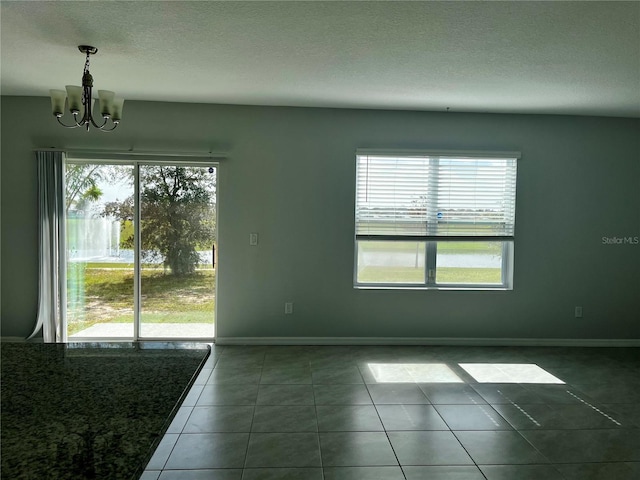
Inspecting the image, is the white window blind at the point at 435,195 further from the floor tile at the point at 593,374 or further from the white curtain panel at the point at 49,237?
the white curtain panel at the point at 49,237

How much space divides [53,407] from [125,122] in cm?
422

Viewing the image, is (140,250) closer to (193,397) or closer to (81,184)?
(81,184)

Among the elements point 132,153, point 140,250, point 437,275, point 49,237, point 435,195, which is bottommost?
point 437,275

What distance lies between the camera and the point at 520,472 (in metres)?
2.50

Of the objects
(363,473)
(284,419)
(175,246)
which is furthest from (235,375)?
(363,473)

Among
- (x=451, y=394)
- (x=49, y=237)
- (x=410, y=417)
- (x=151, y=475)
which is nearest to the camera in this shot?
(x=151, y=475)

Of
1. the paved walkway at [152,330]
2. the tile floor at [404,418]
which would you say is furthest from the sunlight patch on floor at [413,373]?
the paved walkway at [152,330]

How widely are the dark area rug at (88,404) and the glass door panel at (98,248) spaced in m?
3.51

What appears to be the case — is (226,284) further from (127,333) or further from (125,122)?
(125,122)

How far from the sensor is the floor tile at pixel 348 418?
2994mm

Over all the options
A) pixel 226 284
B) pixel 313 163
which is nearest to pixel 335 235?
pixel 313 163

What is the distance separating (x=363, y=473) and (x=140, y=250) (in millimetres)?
3372

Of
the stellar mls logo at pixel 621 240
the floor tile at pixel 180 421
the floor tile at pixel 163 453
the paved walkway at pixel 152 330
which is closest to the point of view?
the floor tile at pixel 163 453

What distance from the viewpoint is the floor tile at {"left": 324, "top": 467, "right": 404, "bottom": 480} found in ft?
7.96
